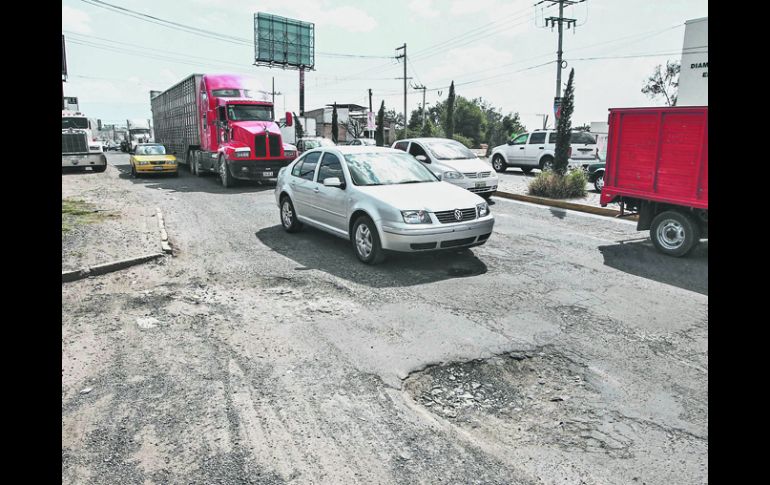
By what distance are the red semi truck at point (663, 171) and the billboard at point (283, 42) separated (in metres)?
46.1

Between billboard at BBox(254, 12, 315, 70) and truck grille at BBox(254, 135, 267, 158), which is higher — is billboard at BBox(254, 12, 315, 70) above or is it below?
above

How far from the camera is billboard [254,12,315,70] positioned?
161 ft

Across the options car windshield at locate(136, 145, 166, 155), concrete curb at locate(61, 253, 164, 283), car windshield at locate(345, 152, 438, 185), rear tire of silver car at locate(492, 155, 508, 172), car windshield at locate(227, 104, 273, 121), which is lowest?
concrete curb at locate(61, 253, 164, 283)

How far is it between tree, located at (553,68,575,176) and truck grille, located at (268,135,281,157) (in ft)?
29.0

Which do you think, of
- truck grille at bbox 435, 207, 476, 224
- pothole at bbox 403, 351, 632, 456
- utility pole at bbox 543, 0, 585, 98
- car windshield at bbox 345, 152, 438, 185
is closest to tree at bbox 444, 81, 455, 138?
Result: utility pole at bbox 543, 0, 585, 98

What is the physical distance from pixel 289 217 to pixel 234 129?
9157 mm

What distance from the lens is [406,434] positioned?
3.32m

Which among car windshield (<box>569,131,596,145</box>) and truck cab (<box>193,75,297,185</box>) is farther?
car windshield (<box>569,131,596,145</box>)

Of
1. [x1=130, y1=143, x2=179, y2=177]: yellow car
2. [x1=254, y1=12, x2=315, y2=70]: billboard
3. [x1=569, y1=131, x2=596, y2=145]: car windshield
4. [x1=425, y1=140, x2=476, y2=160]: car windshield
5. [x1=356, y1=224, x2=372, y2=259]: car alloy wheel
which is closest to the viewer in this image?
[x1=356, y1=224, x2=372, y2=259]: car alloy wheel

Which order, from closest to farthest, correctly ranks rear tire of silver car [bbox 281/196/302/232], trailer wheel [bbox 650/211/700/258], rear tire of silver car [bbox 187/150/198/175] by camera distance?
trailer wheel [bbox 650/211/700/258]
rear tire of silver car [bbox 281/196/302/232]
rear tire of silver car [bbox 187/150/198/175]

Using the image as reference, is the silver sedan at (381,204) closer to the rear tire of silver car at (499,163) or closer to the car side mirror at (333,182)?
the car side mirror at (333,182)

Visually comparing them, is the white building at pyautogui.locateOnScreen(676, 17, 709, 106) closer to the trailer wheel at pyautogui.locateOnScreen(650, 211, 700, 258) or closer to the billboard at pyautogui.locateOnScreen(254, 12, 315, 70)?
the trailer wheel at pyautogui.locateOnScreen(650, 211, 700, 258)
